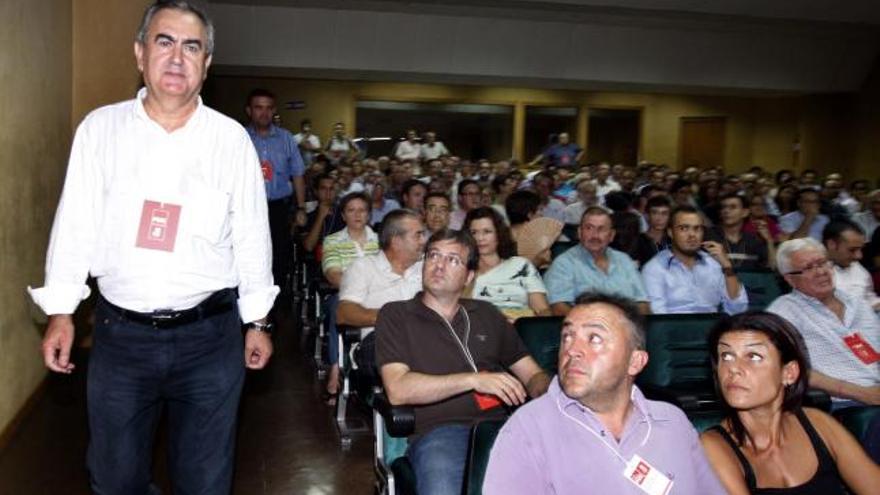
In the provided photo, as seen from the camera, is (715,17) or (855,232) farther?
(715,17)

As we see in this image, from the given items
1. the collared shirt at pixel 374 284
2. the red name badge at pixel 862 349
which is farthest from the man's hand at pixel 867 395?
the collared shirt at pixel 374 284

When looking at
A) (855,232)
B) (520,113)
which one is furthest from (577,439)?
(520,113)

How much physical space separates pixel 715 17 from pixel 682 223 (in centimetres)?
902

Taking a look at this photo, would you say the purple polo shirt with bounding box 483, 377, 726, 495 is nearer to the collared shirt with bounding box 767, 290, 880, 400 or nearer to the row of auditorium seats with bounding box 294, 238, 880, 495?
the row of auditorium seats with bounding box 294, 238, 880, 495

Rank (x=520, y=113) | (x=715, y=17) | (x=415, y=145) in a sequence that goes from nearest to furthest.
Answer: (x=715, y=17)
(x=415, y=145)
(x=520, y=113)

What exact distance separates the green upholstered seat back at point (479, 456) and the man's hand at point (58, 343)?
935 mm

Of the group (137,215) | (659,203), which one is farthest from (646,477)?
(659,203)

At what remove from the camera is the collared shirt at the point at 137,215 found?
69.7 inches

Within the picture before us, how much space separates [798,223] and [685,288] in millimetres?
3615

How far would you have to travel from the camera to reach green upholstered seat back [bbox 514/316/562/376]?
9.41 feet

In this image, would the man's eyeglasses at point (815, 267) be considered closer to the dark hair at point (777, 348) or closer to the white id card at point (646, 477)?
the dark hair at point (777, 348)

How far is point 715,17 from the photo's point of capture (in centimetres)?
1170

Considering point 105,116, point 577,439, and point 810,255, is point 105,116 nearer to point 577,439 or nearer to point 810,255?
point 577,439

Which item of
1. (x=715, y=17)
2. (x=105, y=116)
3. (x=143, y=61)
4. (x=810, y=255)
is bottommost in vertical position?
(x=810, y=255)
